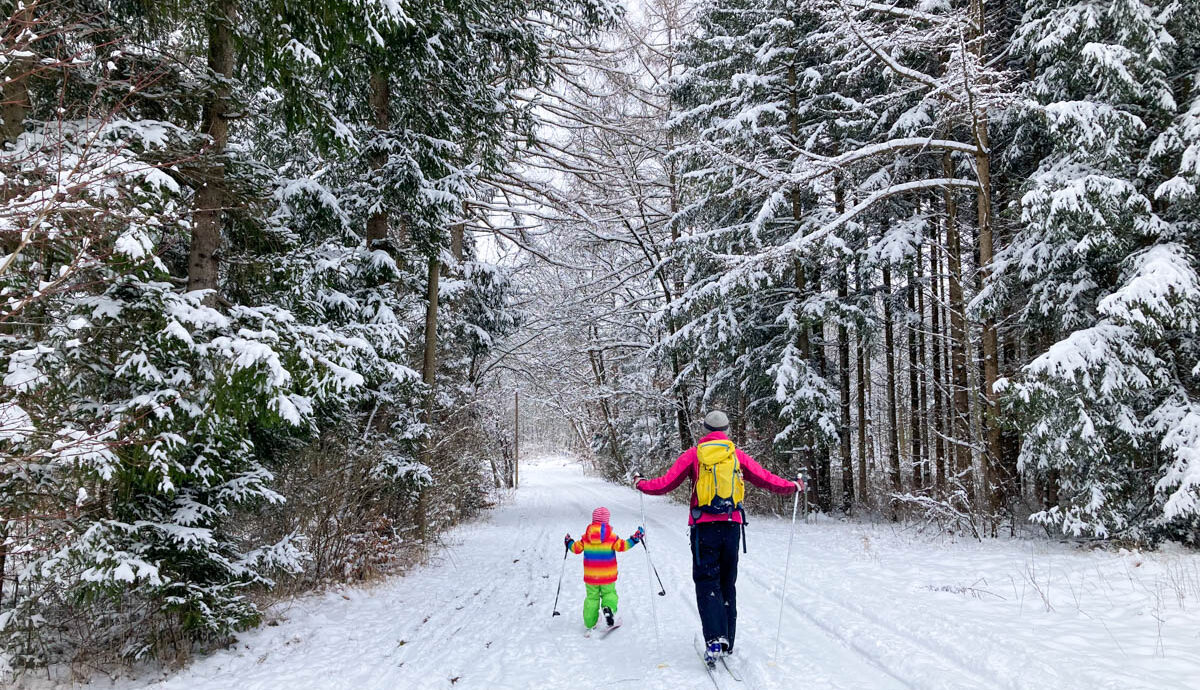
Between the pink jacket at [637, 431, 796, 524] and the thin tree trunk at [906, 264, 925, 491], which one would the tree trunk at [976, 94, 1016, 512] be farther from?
the pink jacket at [637, 431, 796, 524]

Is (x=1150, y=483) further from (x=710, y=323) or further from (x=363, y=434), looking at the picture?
(x=363, y=434)

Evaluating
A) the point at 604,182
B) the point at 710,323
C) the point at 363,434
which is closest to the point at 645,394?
the point at 710,323

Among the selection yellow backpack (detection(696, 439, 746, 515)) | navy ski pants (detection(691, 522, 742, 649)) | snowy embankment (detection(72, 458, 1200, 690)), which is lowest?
snowy embankment (detection(72, 458, 1200, 690))

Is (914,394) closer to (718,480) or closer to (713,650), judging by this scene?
(718,480)

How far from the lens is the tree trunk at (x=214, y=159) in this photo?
561cm

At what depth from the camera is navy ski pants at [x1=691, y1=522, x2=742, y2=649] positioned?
488 cm

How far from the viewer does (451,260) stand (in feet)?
36.0

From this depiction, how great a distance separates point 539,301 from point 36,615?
709 inches

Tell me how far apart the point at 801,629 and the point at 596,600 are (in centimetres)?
195

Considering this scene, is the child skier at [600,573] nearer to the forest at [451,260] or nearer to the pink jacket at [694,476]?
the pink jacket at [694,476]

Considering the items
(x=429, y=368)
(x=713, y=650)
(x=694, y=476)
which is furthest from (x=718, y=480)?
(x=429, y=368)

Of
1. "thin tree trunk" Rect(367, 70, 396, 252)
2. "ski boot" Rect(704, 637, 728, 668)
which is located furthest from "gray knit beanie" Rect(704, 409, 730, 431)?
"thin tree trunk" Rect(367, 70, 396, 252)

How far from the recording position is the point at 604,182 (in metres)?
15.9

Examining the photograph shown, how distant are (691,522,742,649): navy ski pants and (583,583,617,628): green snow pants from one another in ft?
4.57
